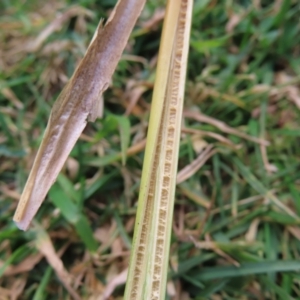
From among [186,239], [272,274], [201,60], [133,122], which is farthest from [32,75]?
[272,274]

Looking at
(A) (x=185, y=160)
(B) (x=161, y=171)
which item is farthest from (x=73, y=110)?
(A) (x=185, y=160)

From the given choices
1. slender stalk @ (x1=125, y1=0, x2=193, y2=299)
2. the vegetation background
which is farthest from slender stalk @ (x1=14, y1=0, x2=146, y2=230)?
the vegetation background

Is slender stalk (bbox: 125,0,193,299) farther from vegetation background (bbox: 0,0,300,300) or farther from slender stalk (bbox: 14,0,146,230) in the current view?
vegetation background (bbox: 0,0,300,300)

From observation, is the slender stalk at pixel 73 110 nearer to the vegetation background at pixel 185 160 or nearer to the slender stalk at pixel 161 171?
the slender stalk at pixel 161 171

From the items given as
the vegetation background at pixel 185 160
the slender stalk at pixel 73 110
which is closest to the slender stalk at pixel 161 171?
the slender stalk at pixel 73 110

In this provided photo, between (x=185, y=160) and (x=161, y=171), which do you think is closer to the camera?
(x=161, y=171)

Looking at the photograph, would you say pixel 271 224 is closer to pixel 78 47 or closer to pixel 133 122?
pixel 133 122

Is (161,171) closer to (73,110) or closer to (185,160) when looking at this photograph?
(73,110)
